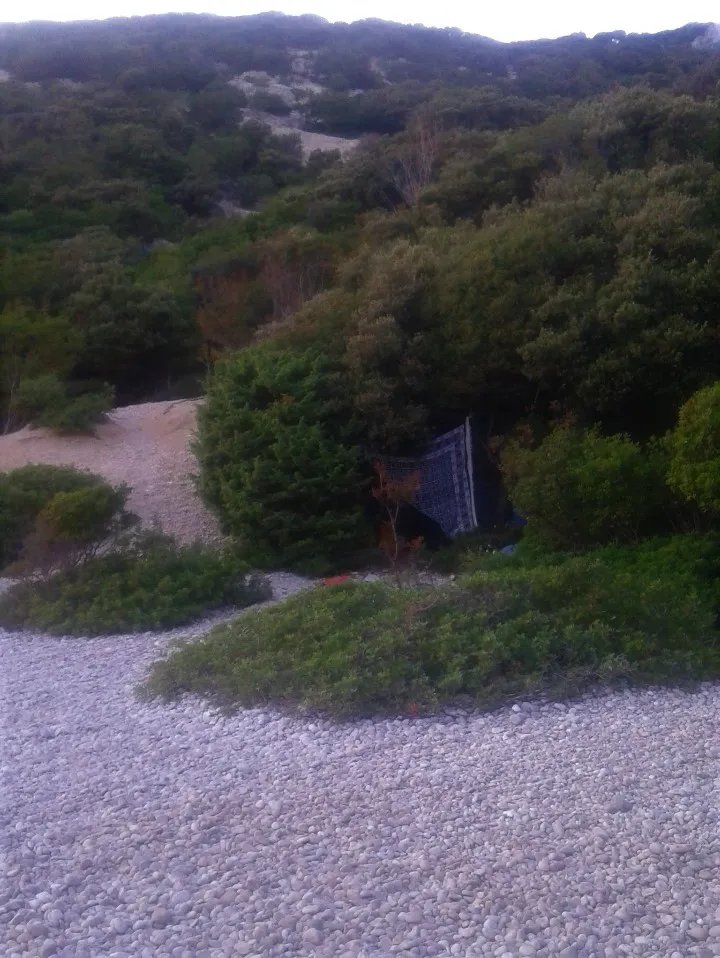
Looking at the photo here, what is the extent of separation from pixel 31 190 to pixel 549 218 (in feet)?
91.7

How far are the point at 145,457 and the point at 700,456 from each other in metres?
9.86

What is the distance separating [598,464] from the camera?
10.4 meters

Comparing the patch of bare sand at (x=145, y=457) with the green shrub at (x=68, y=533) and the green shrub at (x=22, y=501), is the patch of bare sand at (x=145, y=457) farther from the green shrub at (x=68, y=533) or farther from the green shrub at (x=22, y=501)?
the green shrub at (x=68, y=533)

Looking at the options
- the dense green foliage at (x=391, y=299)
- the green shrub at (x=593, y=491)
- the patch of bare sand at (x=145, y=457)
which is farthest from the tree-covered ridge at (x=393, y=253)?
the green shrub at (x=593, y=491)

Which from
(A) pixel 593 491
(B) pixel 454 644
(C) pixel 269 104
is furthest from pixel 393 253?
(C) pixel 269 104

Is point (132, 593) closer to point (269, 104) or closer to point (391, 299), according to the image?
point (391, 299)

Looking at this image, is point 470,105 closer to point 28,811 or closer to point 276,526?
point 276,526

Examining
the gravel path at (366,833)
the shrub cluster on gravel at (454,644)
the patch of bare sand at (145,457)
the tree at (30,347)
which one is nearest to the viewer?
the gravel path at (366,833)

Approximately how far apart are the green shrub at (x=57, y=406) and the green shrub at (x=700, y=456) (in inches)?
440

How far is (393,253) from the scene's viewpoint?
1468 cm

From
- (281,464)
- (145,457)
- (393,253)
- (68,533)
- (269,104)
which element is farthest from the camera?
(269,104)

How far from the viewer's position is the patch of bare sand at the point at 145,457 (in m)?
Result: 14.5

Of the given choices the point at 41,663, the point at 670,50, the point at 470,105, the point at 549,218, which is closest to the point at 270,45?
the point at 670,50

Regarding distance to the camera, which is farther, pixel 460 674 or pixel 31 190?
pixel 31 190
